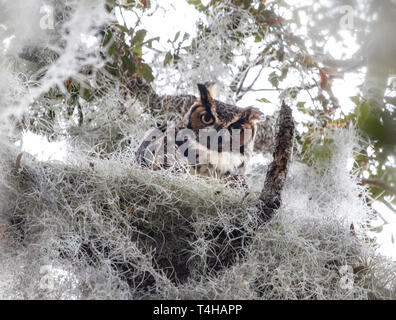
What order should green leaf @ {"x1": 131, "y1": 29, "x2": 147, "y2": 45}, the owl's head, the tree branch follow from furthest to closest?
green leaf @ {"x1": 131, "y1": 29, "x2": 147, "y2": 45}
the owl's head
the tree branch

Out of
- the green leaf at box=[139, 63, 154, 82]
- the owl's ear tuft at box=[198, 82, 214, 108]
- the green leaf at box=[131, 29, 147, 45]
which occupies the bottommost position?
the owl's ear tuft at box=[198, 82, 214, 108]

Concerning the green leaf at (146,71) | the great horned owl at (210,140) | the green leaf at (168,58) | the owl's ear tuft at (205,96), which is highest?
the green leaf at (168,58)

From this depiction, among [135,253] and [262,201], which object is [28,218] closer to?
[135,253]

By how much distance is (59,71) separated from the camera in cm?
114

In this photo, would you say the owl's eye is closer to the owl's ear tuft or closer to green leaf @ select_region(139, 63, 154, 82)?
the owl's ear tuft

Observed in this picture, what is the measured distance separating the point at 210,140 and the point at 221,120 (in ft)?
0.22

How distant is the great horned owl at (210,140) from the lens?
1346 millimetres

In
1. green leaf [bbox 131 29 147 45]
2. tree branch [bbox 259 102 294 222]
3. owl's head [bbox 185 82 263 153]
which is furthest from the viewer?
green leaf [bbox 131 29 147 45]

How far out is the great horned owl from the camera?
1346 millimetres

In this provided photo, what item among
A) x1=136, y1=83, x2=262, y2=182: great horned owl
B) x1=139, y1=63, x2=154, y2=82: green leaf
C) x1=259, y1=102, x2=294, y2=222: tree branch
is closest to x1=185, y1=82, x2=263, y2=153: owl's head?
x1=136, y1=83, x2=262, y2=182: great horned owl

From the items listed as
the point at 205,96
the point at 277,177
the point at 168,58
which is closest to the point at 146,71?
the point at 168,58

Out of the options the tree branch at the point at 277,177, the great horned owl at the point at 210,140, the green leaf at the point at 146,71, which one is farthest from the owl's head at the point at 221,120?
the tree branch at the point at 277,177

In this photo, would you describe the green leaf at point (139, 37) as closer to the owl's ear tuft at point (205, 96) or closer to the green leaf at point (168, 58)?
the green leaf at point (168, 58)
